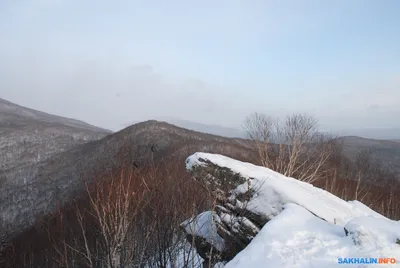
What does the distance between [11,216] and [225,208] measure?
59603 millimetres

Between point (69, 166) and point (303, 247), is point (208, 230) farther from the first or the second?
point (69, 166)

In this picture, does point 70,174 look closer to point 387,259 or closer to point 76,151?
point 76,151

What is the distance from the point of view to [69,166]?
7350 cm

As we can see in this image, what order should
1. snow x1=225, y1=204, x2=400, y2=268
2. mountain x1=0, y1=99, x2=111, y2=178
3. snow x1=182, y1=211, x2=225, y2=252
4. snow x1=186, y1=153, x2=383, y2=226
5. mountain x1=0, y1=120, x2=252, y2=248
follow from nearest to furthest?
1. snow x1=225, y1=204, x2=400, y2=268
2. snow x1=186, y1=153, x2=383, y2=226
3. snow x1=182, y1=211, x2=225, y2=252
4. mountain x1=0, y1=120, x2=252, y2=248
5. mountain x1=0, y1=99, x2=111, y2=178

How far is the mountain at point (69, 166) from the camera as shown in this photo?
5125 centimetres

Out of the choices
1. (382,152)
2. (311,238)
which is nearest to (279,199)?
(311,238)

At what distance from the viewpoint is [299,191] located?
571 centimetres

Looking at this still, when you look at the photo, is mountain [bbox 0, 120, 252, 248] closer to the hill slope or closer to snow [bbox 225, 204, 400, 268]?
the hill slope

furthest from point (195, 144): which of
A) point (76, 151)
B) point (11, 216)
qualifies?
point (76, 151)

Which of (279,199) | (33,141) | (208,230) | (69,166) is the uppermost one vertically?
(279,199)

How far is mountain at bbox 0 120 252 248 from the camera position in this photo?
168 ft

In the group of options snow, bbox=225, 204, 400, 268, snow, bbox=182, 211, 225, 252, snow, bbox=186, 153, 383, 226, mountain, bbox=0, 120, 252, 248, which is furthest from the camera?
mountain, bbox=0, 120, 252, 248

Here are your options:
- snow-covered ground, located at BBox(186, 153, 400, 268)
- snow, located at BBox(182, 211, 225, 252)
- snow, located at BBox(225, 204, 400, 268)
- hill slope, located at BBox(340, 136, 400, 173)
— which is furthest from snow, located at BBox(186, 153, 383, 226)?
hill slope, located at BBox(340, 136, 400, 173)

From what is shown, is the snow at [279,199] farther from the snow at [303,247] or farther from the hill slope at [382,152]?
the hill slope at [382,152]
